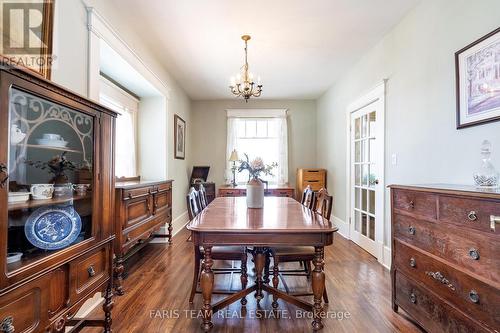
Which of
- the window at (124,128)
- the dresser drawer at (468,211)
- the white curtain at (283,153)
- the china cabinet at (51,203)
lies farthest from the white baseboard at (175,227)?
the dresser drawer at (468,211)

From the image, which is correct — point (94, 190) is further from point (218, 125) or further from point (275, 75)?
point (218, 125)

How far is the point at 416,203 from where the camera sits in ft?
5.82

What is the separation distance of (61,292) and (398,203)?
2163 mm

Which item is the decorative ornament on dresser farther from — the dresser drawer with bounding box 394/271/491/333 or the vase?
the vase

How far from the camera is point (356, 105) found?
3863 millimetres

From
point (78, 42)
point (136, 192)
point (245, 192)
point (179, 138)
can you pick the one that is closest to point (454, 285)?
point (136, 192)

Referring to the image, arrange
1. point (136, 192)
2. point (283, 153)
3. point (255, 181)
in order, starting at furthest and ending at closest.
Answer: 1. point (283, 153)
2. point (136, 192)
3. point (255, 181)

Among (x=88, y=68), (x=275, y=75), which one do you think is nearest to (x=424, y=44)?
(x=275, y=75)

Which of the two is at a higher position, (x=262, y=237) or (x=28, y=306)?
(x=262, y=237)

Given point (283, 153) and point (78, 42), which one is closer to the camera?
point (78, 42)

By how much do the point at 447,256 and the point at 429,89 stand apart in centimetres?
152

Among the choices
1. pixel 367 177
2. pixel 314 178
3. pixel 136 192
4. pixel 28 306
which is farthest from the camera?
pixel 314 178

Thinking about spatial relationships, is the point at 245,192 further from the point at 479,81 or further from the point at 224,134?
the point at 479,81

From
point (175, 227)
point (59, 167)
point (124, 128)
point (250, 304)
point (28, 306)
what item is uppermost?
point (124, 128)
